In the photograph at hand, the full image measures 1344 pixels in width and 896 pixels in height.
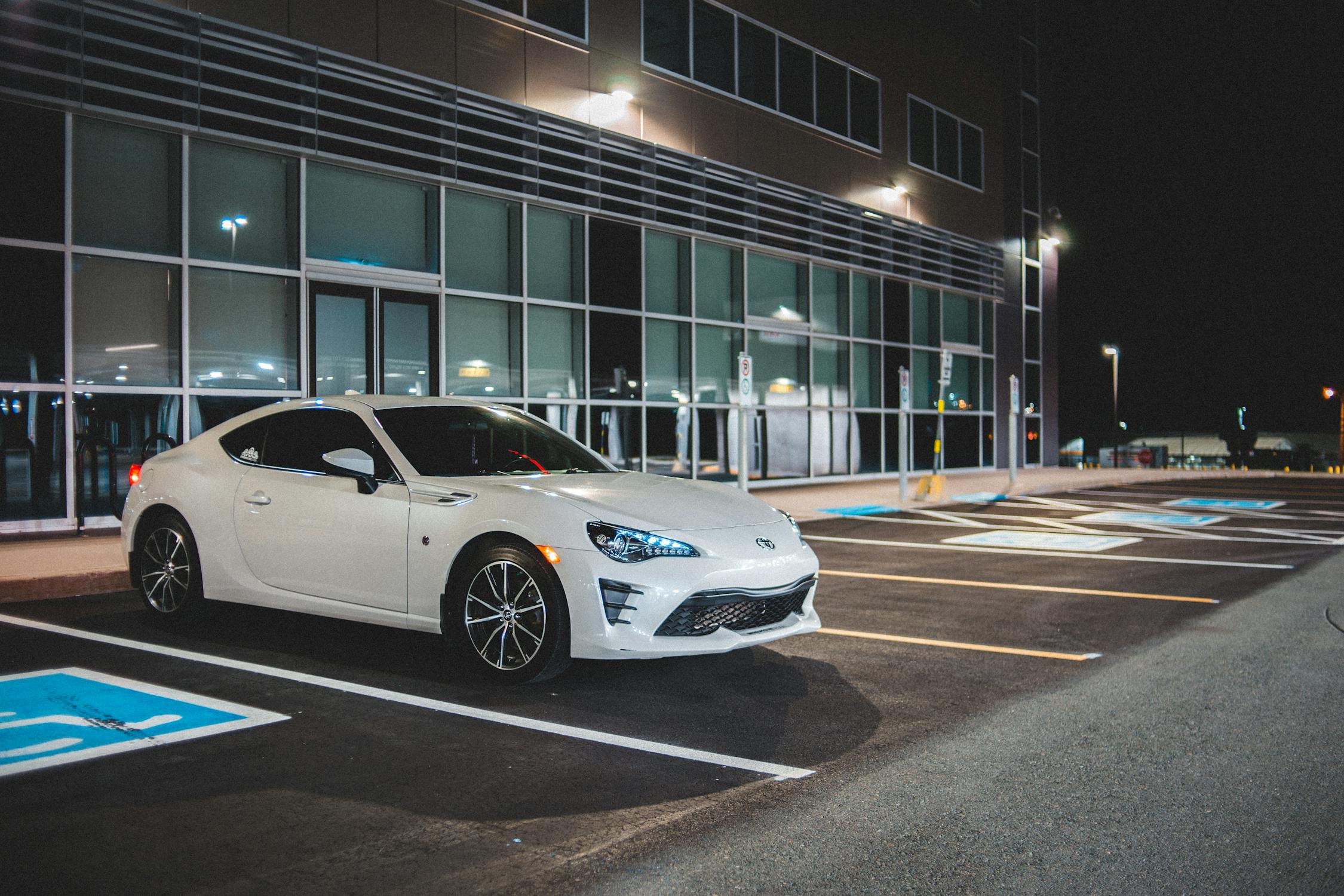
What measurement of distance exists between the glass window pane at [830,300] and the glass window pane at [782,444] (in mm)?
2235

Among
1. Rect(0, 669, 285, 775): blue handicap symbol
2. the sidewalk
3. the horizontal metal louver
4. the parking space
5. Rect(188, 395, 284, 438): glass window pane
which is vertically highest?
the horizontal metal louver

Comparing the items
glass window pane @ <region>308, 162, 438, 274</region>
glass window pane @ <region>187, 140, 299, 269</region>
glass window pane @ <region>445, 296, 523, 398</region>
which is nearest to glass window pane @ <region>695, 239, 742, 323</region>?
glass window pane @ <region>445, 296, 523, 398</region>

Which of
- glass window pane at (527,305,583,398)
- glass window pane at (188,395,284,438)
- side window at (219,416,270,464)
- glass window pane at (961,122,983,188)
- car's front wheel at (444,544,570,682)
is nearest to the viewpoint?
car's front wheel at (444,544,570,682)

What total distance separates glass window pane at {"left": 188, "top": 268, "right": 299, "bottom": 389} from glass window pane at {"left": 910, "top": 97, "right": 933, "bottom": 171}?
17804 mm

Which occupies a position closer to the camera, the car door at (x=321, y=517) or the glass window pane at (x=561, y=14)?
the car door at (x=321, y=517)

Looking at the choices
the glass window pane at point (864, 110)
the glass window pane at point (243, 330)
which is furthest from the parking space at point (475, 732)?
the glass window pane at point (864, 110)

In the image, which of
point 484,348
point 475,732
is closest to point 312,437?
point 475,732

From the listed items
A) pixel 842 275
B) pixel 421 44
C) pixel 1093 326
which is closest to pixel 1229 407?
pixel 1093 326

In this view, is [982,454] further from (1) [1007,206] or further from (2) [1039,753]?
(2) [1039,753]

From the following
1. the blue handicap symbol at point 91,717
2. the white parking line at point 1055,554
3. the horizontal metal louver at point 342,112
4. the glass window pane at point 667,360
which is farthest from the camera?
the glass window pane at point 667,360

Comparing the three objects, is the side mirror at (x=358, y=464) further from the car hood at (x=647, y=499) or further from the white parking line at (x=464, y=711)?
the white parking line at (x=464, y=711)

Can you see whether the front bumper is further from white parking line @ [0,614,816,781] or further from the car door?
the car door

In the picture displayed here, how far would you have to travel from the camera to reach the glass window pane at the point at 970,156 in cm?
2917

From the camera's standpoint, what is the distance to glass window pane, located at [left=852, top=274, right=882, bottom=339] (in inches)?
982
